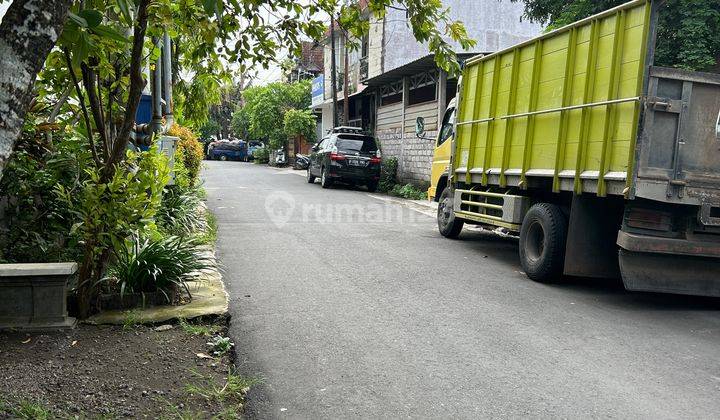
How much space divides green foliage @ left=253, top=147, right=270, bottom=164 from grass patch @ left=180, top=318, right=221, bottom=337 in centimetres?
3721

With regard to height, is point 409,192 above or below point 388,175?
below

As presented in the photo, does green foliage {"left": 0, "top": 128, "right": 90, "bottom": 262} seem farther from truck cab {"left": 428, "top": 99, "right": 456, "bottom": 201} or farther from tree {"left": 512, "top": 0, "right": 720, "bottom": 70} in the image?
tree {"left": 512, "top": 0, "right": 720, "bottom": 70}

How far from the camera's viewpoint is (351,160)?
64.9 ft

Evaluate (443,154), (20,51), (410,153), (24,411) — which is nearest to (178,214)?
(443,154)

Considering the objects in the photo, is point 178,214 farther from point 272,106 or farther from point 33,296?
point 272,106

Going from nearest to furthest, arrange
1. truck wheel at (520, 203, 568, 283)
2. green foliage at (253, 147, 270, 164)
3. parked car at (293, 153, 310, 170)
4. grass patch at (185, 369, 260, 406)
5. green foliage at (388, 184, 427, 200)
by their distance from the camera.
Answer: grass patch at (185, 369, 260, 406)
truck wheel at (520, 203, 568, 283)
green foliage at (388, 184, 427, 200)
parked car at (293, 153, 310, 170)
green foliage at (253, 147, 270, 164)

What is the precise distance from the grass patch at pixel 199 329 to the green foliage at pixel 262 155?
3721 cm

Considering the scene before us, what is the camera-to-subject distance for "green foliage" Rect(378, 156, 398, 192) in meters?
20.9

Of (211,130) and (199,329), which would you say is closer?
(199,329)

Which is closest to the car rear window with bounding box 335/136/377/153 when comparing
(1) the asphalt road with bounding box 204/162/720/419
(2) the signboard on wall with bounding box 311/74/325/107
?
(1) the asphalt road with bounding box 204/162/720/419

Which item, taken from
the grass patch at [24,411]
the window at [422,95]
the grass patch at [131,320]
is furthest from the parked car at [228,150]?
the grass patch at [24,411]

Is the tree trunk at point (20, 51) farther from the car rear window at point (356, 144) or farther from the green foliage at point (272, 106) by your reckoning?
the green foliage at point (272, 106)

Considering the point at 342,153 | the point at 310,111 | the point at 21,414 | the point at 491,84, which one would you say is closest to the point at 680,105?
the point at 491,84

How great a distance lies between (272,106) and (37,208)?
1202 inches
